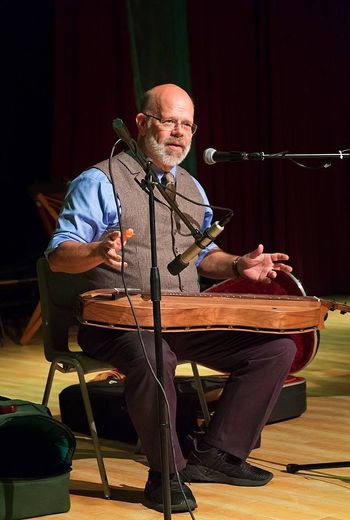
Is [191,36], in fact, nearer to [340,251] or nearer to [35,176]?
[35,176]

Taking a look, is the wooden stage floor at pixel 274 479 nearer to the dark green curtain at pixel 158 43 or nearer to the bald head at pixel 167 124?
the bald head at pixel 167 124

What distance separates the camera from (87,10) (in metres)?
6.77

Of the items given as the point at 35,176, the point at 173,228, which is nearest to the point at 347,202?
the point at 35,176

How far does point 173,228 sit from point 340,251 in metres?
5.29

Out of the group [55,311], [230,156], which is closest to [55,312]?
[55,311]

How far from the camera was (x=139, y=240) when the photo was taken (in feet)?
10.6

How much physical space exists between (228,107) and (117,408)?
438 cm

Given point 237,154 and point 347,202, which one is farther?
point 347,202

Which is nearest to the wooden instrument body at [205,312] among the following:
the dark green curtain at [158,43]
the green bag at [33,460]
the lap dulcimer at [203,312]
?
the lap dulcimer at [203,312]

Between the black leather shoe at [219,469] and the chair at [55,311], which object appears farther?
the chair at [55,311]

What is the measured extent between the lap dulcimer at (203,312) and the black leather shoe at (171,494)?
1.37ft

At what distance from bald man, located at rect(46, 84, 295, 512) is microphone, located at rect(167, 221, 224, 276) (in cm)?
48

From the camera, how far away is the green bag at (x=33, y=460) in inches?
109

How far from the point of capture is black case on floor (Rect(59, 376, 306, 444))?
11.5 feet
